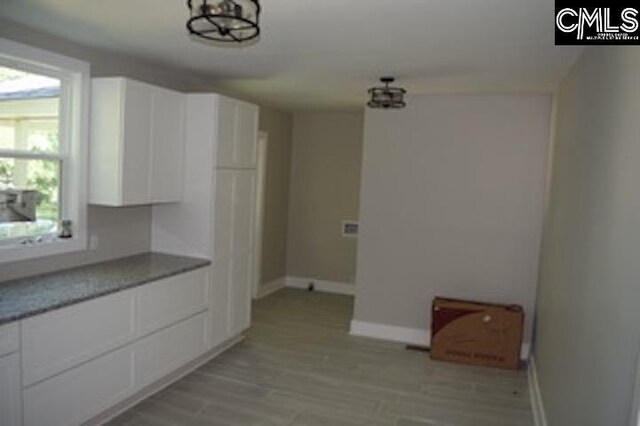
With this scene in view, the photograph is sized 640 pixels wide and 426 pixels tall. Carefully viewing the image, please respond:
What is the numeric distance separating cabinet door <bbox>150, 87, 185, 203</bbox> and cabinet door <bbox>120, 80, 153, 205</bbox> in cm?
6

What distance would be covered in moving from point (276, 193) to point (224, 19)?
16.4ft

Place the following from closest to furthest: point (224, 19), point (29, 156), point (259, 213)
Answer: point (224, 19), point (29, 156), point (259, 213)

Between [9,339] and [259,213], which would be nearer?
[9,339]

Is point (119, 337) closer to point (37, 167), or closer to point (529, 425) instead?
point (37, 167)

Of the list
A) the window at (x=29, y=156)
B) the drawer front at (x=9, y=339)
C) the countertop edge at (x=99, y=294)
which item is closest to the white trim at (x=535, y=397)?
the countertop edge at (x=99, y=294)

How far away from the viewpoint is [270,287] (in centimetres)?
659

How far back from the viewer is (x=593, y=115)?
2.45 meters

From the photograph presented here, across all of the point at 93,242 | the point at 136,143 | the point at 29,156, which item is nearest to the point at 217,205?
the point at 136,143

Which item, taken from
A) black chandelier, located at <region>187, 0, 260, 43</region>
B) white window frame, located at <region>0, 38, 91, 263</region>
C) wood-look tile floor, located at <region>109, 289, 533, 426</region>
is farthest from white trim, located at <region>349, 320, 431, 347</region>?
black chandelier, located at <region>187, 0, 260, 43</region>

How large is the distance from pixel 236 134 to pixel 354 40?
1.68 metres

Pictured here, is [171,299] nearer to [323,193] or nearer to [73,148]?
[73,148]

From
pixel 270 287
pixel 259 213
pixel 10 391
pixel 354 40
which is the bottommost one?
pixel 270 287

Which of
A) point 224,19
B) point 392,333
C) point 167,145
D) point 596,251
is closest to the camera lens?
point 224,19

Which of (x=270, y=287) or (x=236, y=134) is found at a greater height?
(x=236, y=134)
